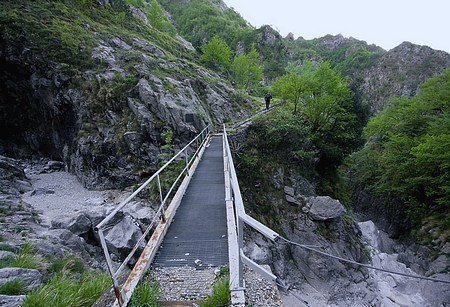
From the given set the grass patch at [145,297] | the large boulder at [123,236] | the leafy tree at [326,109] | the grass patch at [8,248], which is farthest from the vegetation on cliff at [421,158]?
the grass patch at [8,248]

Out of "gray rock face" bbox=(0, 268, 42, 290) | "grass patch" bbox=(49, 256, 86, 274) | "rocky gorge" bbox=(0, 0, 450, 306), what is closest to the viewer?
"gray rock face" bbox=(0, 268, 42, 290)

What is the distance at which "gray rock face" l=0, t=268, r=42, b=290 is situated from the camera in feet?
11.7

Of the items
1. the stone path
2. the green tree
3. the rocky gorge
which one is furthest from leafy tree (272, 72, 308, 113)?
the green tree

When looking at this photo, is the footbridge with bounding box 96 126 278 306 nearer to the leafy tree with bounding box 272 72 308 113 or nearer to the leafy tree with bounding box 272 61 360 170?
the leafy tree with bounding box 272 61 360 170

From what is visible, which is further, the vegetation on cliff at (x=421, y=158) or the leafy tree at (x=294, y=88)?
the leafy tree at (x=294, y=88)

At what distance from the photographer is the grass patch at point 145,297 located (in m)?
2.89

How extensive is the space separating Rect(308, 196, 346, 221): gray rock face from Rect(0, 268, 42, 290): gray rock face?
1290 cm

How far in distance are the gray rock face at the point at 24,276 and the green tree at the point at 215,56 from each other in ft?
107

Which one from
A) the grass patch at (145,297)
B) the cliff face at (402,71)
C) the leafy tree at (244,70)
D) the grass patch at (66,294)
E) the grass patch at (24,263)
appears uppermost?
the cliff face at (402,71)

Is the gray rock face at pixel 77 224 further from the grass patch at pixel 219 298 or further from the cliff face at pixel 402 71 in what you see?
the cliff face at pixel 402 71

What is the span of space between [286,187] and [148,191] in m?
8.28

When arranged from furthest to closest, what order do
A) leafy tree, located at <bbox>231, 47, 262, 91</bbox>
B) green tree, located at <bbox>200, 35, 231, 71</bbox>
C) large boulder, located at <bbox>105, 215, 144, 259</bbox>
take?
1. leafy tree, located at <bbox>231, 47, 262, 91</bbox>
2. green tree, located at <bbox>200, 35, 231, 71</bbox>
3. large boulder, located at <bbox>105, 215, 144, 259</bbox>

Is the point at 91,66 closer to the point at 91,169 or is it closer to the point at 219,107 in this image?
the point at 91,169

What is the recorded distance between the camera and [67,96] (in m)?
16.8
